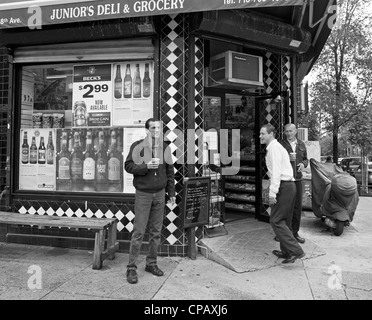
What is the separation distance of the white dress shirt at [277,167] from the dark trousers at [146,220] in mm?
1446

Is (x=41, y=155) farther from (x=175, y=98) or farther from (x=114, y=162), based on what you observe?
(x=175, y=98)

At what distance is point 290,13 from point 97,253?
16.2ft

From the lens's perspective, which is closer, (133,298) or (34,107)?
(133,298)

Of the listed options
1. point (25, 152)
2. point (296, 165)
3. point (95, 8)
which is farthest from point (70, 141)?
point (296, 165)

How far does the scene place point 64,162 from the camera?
553cm

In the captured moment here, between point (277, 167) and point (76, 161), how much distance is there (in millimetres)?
3238

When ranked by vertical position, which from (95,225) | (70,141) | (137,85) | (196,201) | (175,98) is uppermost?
(137,85)

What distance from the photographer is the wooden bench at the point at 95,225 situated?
4.31m

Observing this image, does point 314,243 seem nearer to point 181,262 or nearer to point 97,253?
point 181,262
